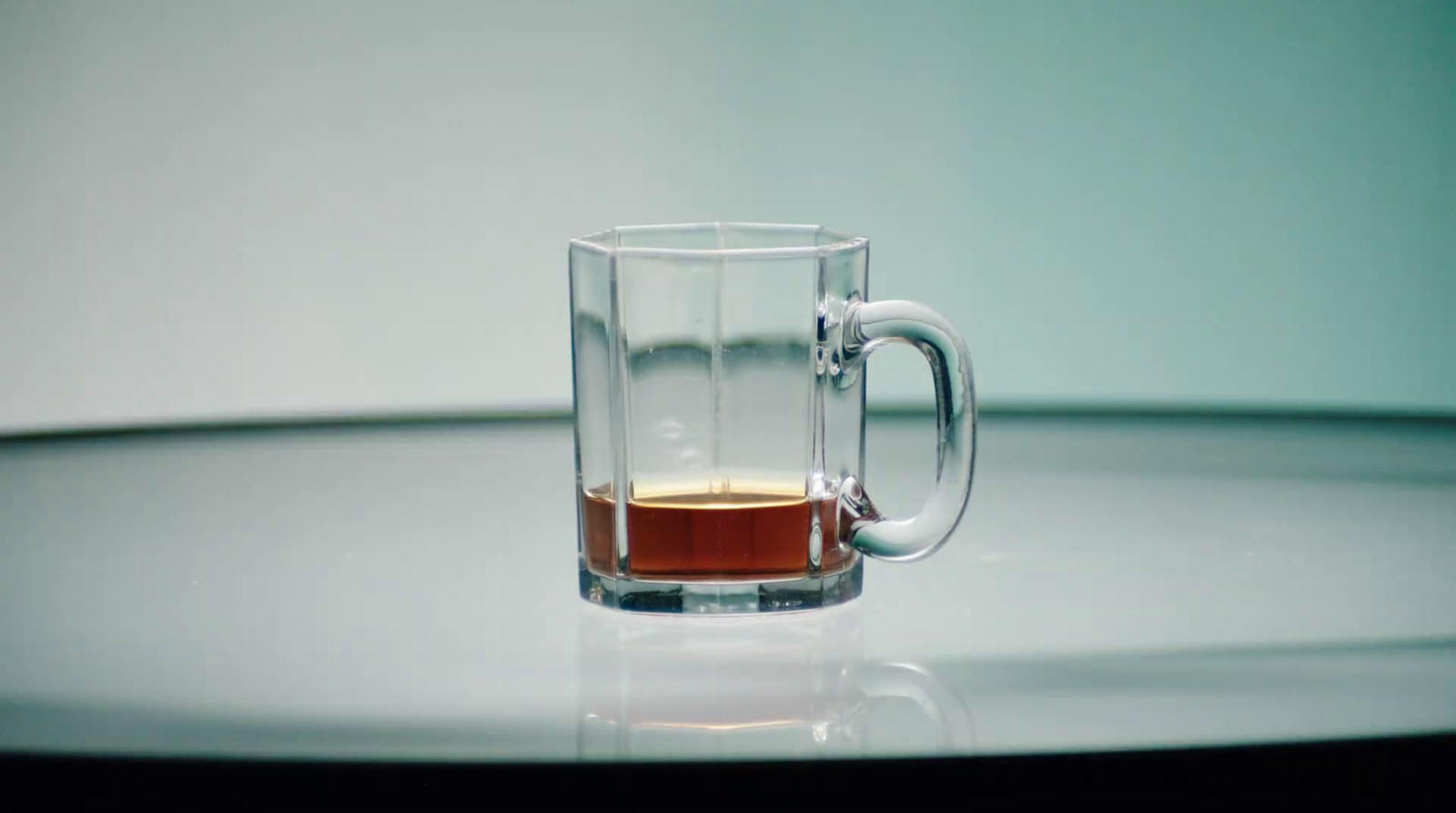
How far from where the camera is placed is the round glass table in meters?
0.51

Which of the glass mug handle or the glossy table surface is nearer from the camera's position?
the glossy table surface

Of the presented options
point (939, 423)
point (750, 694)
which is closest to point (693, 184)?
point (939, 423)

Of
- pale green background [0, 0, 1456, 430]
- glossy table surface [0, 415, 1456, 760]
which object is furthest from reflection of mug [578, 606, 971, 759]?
pale green background [0, 0, 1456, 430]

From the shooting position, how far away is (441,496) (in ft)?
3.17

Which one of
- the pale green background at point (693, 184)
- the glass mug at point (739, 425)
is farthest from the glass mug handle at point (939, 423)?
the pale green background at point (693, 184)

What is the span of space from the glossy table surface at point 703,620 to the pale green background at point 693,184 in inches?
14.0

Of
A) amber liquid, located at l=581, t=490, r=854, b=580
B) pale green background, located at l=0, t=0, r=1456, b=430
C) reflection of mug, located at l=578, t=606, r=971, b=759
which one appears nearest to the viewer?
reflection of mug, located at l=578, t=606, r=971, b=759

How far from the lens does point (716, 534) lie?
2.16 feet

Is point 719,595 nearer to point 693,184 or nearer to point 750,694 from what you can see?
point 750,694

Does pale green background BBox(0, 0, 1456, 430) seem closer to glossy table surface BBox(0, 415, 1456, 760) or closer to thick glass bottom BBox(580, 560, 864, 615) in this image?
glossy table surface BBox(0, 415, 1456, 760)

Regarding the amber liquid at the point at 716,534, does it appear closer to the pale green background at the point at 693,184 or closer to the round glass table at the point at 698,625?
the round glass table at the point at 698,625

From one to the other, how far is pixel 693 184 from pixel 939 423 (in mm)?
819

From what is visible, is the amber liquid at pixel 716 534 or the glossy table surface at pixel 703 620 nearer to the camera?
the glossy table surface at pixel 703 620

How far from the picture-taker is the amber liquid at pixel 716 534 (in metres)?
0.66
